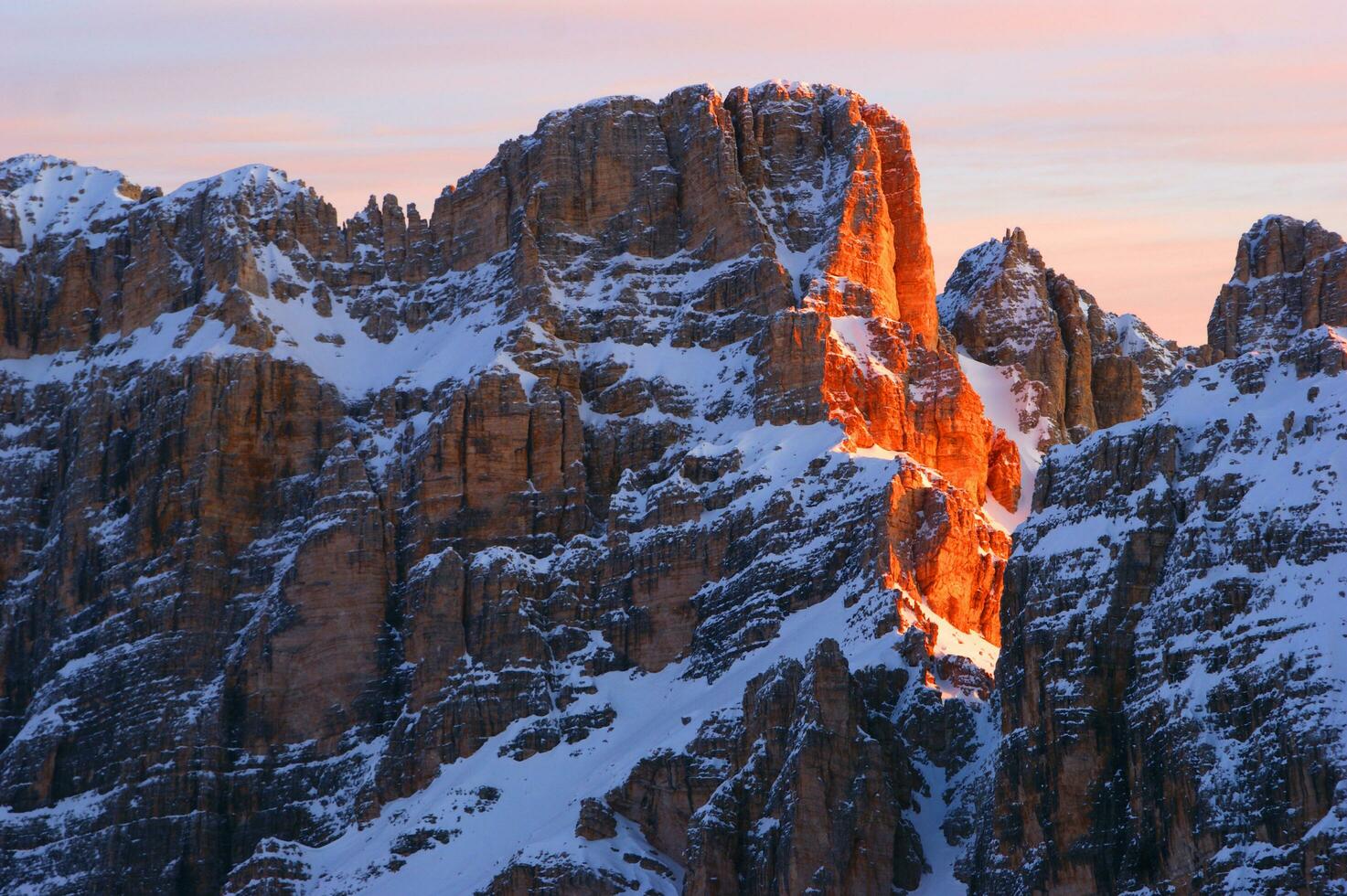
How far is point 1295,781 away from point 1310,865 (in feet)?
16.3

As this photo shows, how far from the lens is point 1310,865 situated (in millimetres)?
195250

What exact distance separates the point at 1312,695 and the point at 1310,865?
964cm

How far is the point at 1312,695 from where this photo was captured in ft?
655

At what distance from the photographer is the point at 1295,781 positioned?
198 meters

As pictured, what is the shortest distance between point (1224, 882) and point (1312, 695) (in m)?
11.0

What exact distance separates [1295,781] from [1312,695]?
15.9 ft

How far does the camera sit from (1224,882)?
655 ft

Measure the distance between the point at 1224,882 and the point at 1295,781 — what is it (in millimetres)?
6721

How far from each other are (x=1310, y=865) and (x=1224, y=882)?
597cm
